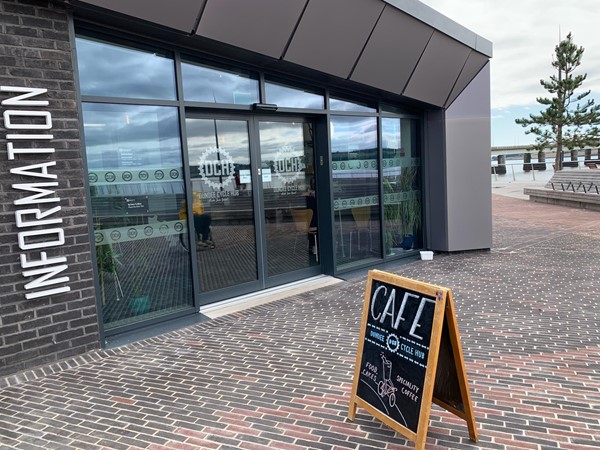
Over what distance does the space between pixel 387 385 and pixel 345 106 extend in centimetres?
566

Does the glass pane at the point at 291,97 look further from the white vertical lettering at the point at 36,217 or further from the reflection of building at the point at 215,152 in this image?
the white vertical lettering at the point at 36,217

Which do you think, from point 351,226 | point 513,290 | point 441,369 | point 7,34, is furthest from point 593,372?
point 7,34

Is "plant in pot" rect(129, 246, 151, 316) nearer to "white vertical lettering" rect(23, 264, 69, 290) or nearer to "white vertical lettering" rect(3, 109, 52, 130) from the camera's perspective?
"white vertical lettering" rect(23, 264, 69, 290)

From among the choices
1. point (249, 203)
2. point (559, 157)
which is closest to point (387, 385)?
point (249, 203)

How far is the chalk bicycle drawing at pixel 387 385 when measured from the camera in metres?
3.01

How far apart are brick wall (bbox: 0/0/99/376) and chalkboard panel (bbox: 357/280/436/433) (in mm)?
2994

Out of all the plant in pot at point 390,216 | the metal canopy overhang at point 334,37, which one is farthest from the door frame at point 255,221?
the plant in pot at point 390,216

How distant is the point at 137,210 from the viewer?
5387 mm

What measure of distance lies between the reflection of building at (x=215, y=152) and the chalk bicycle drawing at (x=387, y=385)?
122 inches

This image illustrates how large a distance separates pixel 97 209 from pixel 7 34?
1805 millimetres

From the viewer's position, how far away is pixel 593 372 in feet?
12.8

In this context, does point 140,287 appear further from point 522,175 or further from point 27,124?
point 522,175

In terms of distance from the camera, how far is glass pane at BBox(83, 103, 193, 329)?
16.7ft

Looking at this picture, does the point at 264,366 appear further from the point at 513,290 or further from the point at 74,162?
the point at 513,290
